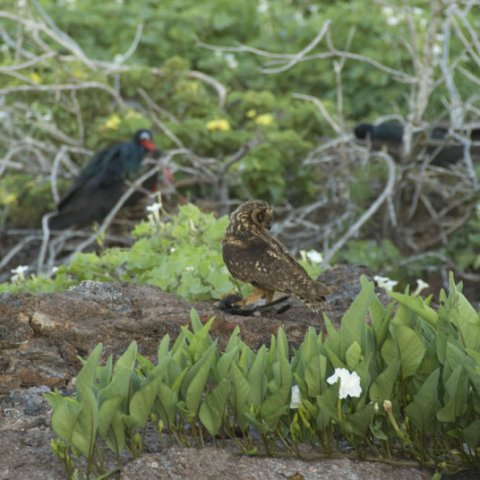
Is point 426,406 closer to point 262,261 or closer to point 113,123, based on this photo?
point 262,261

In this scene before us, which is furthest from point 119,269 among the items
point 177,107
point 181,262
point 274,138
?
point 177,107

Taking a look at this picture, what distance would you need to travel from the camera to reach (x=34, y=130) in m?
9.48

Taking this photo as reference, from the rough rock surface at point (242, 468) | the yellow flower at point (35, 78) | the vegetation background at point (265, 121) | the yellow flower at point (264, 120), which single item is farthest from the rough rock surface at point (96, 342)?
the yellow flower at point (35, 78)

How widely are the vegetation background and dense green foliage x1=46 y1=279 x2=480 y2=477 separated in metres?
4.03

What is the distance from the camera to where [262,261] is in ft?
12.4

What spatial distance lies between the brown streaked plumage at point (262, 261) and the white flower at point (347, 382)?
2.93ft

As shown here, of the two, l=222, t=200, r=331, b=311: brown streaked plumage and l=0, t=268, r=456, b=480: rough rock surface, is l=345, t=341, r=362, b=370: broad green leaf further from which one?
l=222, t=200, r=331, b=311: brown streaked plumage

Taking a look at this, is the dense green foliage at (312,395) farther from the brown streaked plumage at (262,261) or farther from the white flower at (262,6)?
the white flower at (262,6)

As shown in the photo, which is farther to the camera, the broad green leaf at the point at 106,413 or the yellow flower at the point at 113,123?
the yellow flower at the point at 113,123

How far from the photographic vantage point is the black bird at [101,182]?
8.35 m

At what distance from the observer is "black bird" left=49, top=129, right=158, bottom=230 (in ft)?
27.4

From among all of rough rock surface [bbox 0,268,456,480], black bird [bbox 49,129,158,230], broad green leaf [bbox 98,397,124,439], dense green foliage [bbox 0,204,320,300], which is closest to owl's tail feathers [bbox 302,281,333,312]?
rough rock surface [bbox 0,268,456,480]

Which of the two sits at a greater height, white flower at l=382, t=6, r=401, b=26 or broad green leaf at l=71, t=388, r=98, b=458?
broad green leaf at l=71, t=388, r=98, b=458

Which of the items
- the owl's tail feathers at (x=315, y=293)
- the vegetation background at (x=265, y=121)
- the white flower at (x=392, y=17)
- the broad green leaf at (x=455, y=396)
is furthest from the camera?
the white flower at (x=392, y=17)
